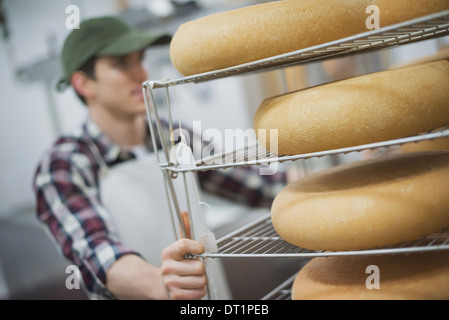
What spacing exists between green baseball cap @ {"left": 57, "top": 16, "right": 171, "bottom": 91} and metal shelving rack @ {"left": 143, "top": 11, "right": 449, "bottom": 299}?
399mm

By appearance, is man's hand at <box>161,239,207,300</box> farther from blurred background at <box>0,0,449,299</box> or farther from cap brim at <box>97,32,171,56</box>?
blurred background at <box>0,0,449,299</box>

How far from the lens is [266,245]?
2.54 ft

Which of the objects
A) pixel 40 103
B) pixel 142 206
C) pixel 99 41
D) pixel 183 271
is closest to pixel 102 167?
pixel 142 206

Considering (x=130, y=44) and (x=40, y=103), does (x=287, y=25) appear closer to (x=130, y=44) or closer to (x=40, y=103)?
(x=130, y=44)

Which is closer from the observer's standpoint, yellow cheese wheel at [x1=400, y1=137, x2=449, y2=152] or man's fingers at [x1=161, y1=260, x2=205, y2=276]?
man's fingers at [x1=161, y1=260, x2=205, y2=276]

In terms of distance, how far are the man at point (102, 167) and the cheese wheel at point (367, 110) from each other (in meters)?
0.29

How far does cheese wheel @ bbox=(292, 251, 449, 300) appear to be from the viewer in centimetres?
61

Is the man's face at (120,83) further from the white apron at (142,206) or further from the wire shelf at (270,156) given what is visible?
the wire shelf at (270,156)

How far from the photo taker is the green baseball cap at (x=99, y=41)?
3.53 ft

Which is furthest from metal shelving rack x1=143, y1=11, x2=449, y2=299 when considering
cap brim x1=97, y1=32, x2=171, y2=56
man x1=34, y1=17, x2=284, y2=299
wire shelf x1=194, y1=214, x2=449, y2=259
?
cap brim x1=97, y1=32, x2=171, y2=56

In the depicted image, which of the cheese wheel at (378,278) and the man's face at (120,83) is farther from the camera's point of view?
A: the man's face at (120,83)

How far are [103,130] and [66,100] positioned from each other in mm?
917

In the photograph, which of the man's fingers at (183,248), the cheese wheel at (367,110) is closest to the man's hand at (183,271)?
the man's fingers at (183,248)
